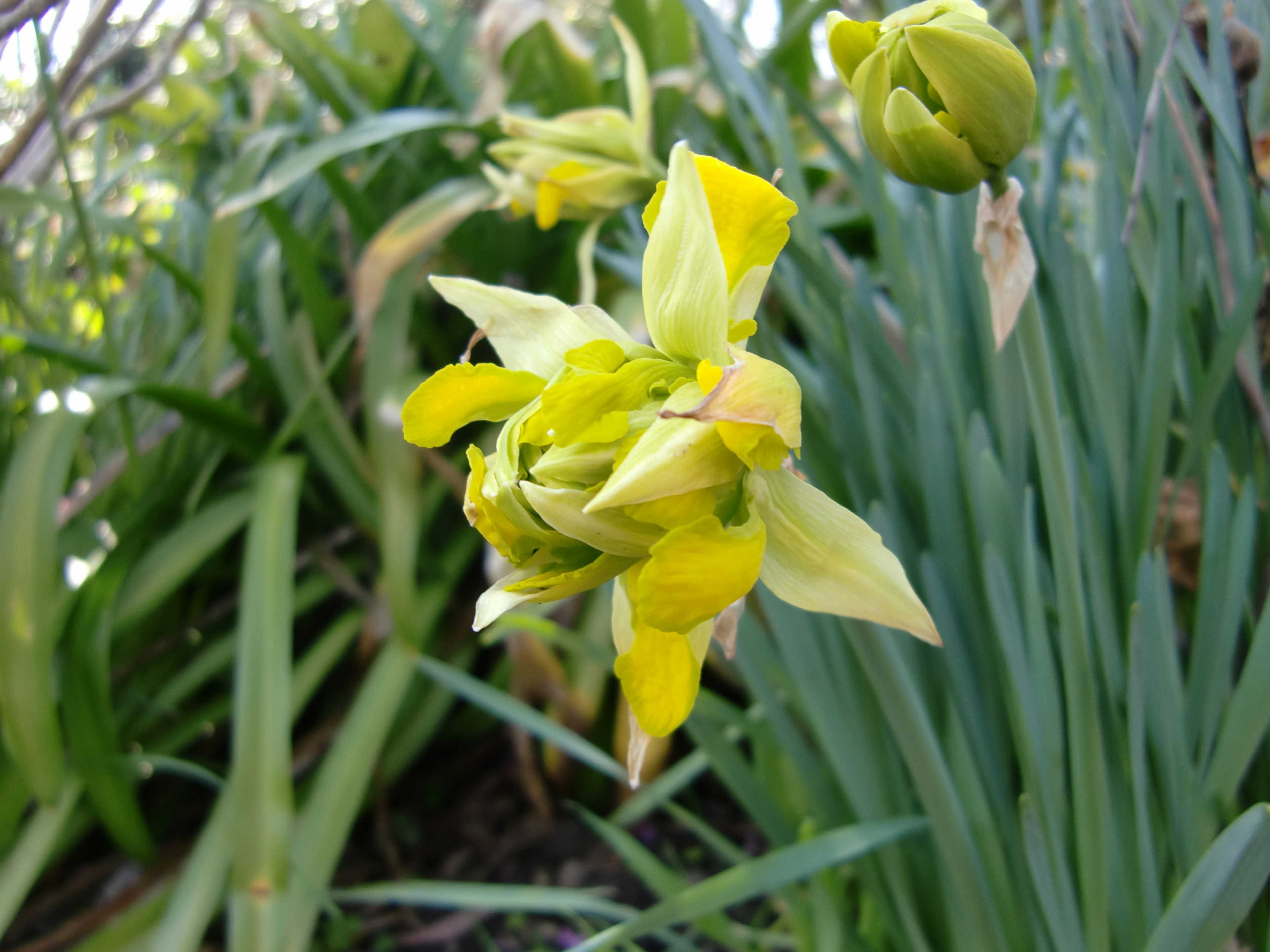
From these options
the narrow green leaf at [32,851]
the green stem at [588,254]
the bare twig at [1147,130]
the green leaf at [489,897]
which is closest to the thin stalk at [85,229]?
the narrow green leaf at [32,851]

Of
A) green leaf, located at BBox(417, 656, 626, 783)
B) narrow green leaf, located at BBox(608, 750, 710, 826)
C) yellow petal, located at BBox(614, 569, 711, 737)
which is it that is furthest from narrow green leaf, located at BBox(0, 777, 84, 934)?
yellow petal, located at BBox(614, 569, 711, 737)

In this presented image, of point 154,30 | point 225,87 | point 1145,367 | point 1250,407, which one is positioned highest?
point 154,30

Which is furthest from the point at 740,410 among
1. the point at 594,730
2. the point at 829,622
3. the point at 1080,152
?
the point at 1080,152

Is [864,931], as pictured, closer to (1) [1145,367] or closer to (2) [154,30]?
(1) [1145,367]

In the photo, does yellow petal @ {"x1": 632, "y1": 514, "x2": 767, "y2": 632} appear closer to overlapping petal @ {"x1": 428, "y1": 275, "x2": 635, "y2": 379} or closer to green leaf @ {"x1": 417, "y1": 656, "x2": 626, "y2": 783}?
overlapping petal @ {"x1": 428, "y1": 275, "x2": 635, "y2": 379}

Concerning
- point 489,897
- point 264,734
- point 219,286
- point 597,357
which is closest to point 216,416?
point 219,286

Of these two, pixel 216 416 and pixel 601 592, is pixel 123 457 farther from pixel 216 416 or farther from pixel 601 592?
pixel 601 592
